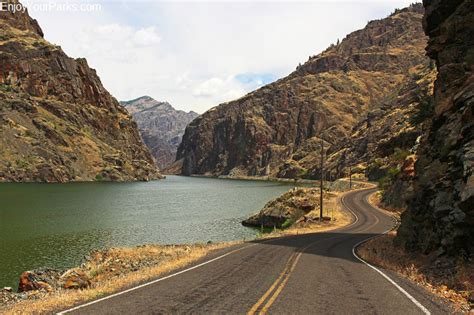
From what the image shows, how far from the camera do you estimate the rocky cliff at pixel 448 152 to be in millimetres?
16969

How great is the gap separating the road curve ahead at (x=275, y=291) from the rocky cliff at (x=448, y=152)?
3.56m

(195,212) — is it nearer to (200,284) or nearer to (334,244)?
(334,244)

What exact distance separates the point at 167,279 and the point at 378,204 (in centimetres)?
6289

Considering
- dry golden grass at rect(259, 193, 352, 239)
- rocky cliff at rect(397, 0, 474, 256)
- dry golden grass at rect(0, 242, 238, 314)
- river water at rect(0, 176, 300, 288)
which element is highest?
rocky cliff at rect(397, 0, 474, 256)

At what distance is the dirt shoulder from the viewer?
44.7 feet

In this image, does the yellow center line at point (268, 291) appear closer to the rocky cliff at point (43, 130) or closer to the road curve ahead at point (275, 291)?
the road curve ahead at point (275, 291)

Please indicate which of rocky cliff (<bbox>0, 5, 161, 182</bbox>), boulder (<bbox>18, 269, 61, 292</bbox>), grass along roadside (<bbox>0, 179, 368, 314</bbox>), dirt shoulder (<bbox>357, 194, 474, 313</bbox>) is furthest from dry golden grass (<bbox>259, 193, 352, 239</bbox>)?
rocky cliff (<bbox>0, 5, 161, 182</bbox>)

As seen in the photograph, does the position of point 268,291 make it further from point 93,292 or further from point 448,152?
point 448,152

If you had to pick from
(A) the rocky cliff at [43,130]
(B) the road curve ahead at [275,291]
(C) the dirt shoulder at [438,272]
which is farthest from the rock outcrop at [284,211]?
(A) the rocky cliff at [43,130]

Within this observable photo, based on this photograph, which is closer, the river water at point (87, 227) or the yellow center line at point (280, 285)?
the yellow center line at point (280, 285)

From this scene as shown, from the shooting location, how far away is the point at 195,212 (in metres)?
76.2

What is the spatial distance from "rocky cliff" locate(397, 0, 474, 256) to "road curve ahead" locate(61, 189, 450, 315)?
3562mm

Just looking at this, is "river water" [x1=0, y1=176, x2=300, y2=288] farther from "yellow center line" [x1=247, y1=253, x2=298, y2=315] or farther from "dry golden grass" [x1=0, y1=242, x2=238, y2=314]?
"yellow center line" [x1=247, y1=253, x2=298, y2=315]

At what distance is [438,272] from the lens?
1686 centimetres
